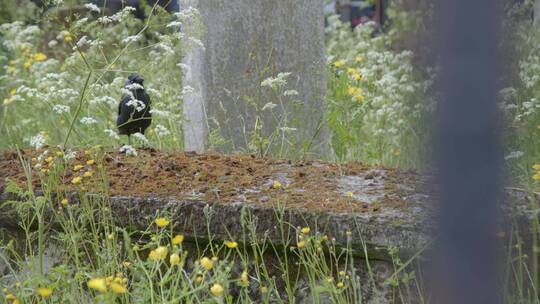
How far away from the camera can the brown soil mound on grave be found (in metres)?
2.36

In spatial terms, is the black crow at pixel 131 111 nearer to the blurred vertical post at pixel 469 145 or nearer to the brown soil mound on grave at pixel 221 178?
the brown soil mound on grave at pixel 221 178

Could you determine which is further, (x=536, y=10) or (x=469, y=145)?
(x=536, y=10)

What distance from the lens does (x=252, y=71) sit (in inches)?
167

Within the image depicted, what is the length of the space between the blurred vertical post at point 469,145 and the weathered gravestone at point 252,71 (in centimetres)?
365

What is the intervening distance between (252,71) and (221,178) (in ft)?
5.29

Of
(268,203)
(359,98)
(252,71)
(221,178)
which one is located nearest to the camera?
(268,203)

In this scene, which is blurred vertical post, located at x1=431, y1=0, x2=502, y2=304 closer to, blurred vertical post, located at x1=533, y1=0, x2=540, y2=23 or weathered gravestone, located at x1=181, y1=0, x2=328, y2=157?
blurred vertical post, located at x1=533, y1=0, x2=540, y2=23

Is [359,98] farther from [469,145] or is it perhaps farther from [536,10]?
[469,145]

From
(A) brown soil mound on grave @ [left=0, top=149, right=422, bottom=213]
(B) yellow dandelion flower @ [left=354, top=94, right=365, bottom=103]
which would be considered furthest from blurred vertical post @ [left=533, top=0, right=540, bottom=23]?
(B) yellow dandelion flower @ [left=354, top=94, right=365, bottom=103]

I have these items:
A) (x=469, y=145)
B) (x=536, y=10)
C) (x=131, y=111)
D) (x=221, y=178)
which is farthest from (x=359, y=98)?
(x=469, y=145)

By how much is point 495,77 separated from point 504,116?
30 millimetres

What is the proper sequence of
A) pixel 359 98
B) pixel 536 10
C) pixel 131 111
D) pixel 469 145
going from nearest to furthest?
1. pixel 469 145
2. pixel 536 10
3. pixel 131 111
4. pixel 359 98

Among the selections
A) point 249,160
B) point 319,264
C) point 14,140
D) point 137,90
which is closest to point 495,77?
point 319,264

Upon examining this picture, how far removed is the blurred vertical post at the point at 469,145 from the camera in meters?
0.41
